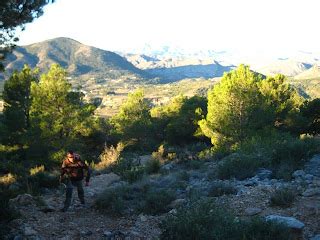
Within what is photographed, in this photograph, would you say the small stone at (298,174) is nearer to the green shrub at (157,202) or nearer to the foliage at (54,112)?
the green shrub at (157,202)

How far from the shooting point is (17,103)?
2923 cm

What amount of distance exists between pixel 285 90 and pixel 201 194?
23.7 metres

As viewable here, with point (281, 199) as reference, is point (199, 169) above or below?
below

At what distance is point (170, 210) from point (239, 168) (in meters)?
4.23

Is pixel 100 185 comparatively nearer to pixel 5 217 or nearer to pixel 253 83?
pixel 5 217

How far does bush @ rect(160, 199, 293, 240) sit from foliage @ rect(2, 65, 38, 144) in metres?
23.8

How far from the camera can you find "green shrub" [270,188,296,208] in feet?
28.2

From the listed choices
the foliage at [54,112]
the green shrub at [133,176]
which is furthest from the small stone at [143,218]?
the foliage at [54,112]

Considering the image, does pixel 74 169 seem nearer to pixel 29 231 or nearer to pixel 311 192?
pixel 29 231

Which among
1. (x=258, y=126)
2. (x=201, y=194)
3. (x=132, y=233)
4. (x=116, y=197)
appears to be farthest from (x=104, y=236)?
(x=258, y=126)

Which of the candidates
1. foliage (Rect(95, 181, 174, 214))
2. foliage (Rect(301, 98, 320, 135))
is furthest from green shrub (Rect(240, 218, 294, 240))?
foliage (Rect(301, 98, 320, 135))

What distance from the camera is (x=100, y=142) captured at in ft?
118

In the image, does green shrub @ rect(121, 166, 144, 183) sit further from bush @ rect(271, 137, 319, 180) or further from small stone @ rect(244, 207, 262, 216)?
small stone @ rect(244, 207, 262, 216)

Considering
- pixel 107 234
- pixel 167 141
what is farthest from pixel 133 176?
pixel 167 141
